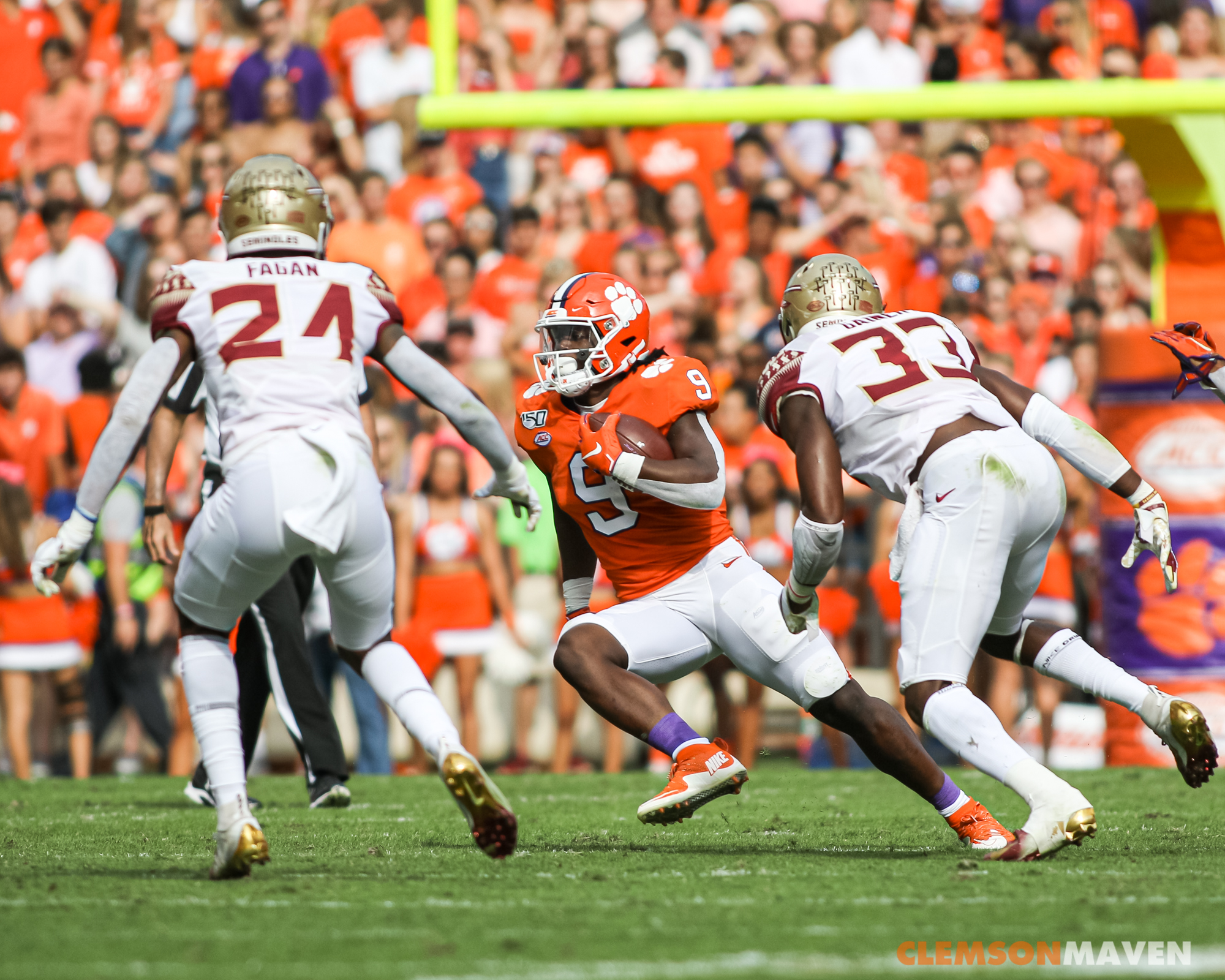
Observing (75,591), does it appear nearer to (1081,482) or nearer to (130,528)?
(130,528)

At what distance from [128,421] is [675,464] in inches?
62.3

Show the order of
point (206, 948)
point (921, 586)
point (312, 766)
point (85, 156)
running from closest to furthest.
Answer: point (206, 948)
point (921, 586)
point (312, 766)
point (85, 156)

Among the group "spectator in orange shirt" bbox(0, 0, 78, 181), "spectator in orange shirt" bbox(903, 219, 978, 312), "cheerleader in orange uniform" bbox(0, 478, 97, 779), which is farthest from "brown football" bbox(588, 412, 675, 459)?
"spectator in orange shirt" bbox(0, 0, 78, 181)

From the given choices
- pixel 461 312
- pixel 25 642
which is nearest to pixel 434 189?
pixel 461 312

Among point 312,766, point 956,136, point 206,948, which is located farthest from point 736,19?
point 206,948

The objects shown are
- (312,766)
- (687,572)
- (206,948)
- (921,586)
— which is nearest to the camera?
(206,948)

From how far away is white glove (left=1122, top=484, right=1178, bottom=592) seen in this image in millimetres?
4617

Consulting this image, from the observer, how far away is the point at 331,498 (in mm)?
3949

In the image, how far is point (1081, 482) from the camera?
8875 mm

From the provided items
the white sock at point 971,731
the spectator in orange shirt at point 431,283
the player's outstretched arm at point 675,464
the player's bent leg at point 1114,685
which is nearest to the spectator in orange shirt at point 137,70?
the spectator in orange shirt at point 431,283

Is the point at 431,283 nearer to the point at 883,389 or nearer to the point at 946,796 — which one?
the point at 883,389

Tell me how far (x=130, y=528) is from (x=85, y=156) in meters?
4.68

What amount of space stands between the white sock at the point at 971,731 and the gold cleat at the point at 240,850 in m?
1.77

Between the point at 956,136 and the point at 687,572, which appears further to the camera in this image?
the point at 956,136
